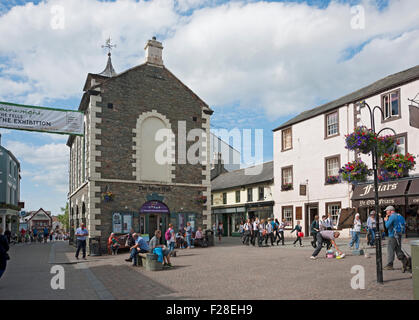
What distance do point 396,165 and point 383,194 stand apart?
2.01 meters

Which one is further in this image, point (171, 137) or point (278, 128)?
point (278, 128)

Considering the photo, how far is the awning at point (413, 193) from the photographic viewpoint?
66.2ft

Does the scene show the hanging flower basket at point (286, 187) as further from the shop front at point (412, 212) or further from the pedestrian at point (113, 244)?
the pedestrian at point (113, 244)

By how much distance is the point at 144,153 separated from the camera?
23250mm

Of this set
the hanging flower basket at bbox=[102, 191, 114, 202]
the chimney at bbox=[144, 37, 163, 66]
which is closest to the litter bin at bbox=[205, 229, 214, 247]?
the hanging flower basket at bbox=[102, 191, 114, 202]

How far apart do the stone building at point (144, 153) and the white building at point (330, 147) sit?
8.28 metres

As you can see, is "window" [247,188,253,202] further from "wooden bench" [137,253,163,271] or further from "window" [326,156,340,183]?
"wooden bench" [137,253,163,271]

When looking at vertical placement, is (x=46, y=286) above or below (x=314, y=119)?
below

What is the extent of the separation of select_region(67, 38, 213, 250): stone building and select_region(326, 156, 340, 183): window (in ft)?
27.7

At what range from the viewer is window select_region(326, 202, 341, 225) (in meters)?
26.0
